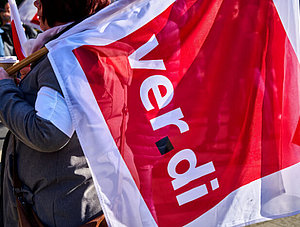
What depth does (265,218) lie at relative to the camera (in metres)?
1.83

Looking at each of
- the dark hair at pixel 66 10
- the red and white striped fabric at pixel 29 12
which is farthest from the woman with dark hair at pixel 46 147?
the red and white striped fabric at pixel 29 12

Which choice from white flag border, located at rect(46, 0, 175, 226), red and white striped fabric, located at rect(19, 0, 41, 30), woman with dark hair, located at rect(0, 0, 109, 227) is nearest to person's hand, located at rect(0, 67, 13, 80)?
woman with dark hair, located at rect(0, 0, 109, 227)

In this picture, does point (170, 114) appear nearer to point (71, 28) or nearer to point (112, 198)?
point (112, 198)

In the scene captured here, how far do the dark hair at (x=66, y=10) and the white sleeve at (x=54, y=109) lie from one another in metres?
0.33

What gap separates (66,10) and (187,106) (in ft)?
1.94

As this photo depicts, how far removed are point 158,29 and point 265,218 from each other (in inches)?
35.5

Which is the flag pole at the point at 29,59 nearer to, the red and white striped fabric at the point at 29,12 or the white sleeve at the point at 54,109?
the white sleeve at the point at 54,109

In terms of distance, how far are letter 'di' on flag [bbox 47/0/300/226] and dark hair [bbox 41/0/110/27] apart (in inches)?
3.5

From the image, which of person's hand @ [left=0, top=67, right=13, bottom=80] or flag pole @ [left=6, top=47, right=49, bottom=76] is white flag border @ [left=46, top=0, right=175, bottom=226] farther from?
person's hand @ [left=0, top=67, right=13, bottom=80]

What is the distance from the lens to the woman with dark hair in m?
1.47

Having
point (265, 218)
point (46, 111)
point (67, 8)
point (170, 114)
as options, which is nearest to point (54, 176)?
point (46, 111)

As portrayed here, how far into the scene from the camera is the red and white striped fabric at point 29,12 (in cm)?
394

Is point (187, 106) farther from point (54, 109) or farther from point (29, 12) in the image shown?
point (29, 12)

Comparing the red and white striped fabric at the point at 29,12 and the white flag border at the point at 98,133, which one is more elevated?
the red and white striped fabric at the point at 29,12
